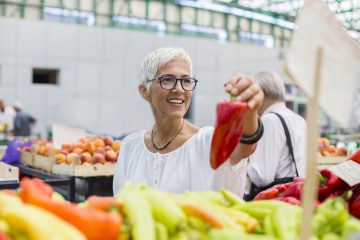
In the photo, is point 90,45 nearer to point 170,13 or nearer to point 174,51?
point 170,13

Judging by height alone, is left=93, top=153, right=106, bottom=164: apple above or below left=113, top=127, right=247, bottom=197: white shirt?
below

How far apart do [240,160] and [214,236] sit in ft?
3.14

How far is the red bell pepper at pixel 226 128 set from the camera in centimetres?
149

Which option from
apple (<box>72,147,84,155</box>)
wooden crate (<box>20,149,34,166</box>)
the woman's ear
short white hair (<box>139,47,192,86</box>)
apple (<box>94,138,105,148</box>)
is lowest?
wooden crate (<box>20,149,34,166</box>)

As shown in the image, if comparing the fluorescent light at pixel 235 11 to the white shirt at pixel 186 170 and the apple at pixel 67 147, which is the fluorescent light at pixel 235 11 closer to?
the apple at pixel 67 147

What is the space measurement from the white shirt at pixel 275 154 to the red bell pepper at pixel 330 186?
184 centimetres

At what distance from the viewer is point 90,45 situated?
15.5 m

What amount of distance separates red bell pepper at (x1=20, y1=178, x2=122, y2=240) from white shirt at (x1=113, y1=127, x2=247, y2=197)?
1.06 meters

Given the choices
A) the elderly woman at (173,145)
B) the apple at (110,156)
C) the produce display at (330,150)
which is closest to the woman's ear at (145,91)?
the elderly woman at (173,145)

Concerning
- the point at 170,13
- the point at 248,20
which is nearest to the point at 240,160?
the point at 170,13

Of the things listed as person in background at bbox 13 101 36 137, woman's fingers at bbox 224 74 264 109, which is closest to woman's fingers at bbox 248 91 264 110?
woman's fingers at bbox 224 74 264 109

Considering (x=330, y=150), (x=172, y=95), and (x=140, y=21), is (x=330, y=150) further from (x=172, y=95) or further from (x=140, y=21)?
(x=140, y=21)

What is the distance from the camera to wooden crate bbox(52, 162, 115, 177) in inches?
187

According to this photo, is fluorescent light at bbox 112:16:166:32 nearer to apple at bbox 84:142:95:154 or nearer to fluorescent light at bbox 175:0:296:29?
fluorescent light at bbox 175:0:296:29
